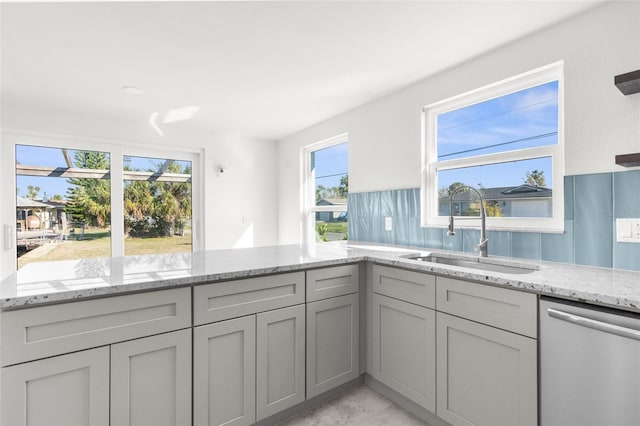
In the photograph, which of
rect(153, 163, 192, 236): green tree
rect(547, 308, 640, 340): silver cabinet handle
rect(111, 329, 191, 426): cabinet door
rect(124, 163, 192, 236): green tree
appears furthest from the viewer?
rect(153, 163, 192, 236): green tree

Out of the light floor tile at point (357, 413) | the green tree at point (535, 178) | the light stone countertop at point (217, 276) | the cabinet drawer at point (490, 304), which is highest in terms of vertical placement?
the green tree at point (535, 178)

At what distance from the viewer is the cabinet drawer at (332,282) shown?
1.85 metres

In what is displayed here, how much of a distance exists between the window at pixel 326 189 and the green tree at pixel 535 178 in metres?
1.80

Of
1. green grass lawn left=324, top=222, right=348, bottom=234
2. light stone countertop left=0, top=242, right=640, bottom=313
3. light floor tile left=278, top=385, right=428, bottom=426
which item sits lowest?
light floor tile left=278, top=385, right=428, bottom=426

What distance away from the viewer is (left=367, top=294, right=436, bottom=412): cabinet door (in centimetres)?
171

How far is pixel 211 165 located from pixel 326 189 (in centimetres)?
152

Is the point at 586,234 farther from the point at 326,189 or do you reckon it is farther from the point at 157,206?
the point at 157,206

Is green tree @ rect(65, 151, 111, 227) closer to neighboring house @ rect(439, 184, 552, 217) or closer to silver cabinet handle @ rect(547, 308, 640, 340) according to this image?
neighboring house @ rect(439, 184, 552, 217)

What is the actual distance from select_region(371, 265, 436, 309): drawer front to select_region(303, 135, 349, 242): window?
1.52m

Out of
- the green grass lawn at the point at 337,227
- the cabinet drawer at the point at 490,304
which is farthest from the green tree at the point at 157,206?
the cabinet drawer at the point at 490,304

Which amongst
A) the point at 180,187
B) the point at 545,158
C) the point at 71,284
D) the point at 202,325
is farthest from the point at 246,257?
the point at 180,187

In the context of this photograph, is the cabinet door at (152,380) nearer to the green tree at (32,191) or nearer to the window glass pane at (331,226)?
the window glass pane at (331,226)

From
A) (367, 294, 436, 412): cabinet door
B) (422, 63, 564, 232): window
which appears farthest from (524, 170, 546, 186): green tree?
(367, 294, 436, 412): cabinet door

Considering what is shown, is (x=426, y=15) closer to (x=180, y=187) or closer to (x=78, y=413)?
(x=78, y=413)
